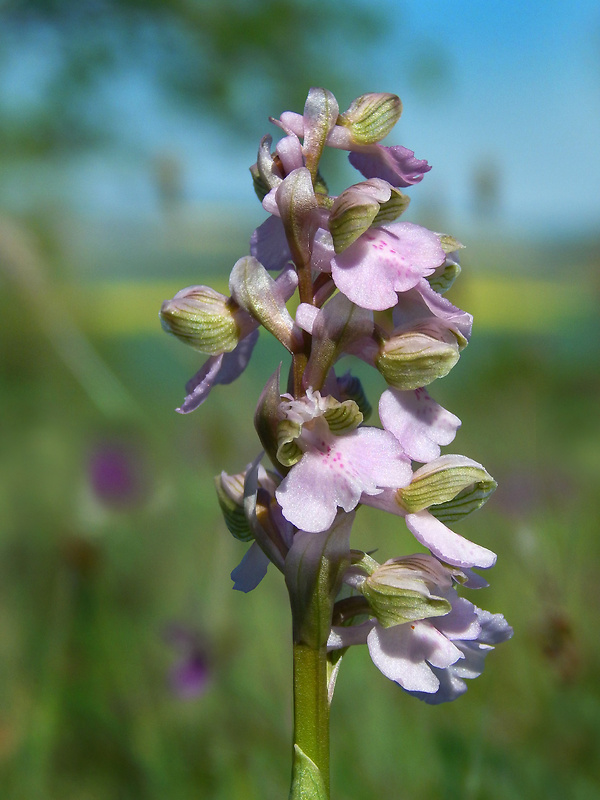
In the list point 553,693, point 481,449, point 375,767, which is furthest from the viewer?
point 481,449

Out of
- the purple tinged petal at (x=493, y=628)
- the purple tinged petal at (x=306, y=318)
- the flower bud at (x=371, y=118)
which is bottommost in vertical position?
the purple tinged petal at (x=493, y=628)

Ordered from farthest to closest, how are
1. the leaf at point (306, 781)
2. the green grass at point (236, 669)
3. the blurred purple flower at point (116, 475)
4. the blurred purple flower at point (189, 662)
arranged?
the blurred purple flower at point (116, 475) < the blurred purple flower at point (189, 662) < the green grass at point (236, 669) < the leaf at point (306, 781)

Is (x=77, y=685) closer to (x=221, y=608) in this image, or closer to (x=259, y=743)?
(x=221, y=608)

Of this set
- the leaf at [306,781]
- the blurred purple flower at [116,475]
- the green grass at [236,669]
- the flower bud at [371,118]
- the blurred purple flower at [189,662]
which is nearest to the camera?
the leaf at [306,781]

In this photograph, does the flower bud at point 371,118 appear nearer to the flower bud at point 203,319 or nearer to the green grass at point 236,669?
the flower bud at point 203,319

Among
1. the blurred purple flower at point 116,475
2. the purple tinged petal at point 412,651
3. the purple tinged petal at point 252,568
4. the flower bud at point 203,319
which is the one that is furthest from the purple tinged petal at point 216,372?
the blurred purple flower at point 116,475

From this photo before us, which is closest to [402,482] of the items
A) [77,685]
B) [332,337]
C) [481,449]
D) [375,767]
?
[332,337]

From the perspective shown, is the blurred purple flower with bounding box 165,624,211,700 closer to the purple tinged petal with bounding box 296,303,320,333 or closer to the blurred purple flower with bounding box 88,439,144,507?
the blurred purple flower with bounding box 88,439,144,507
